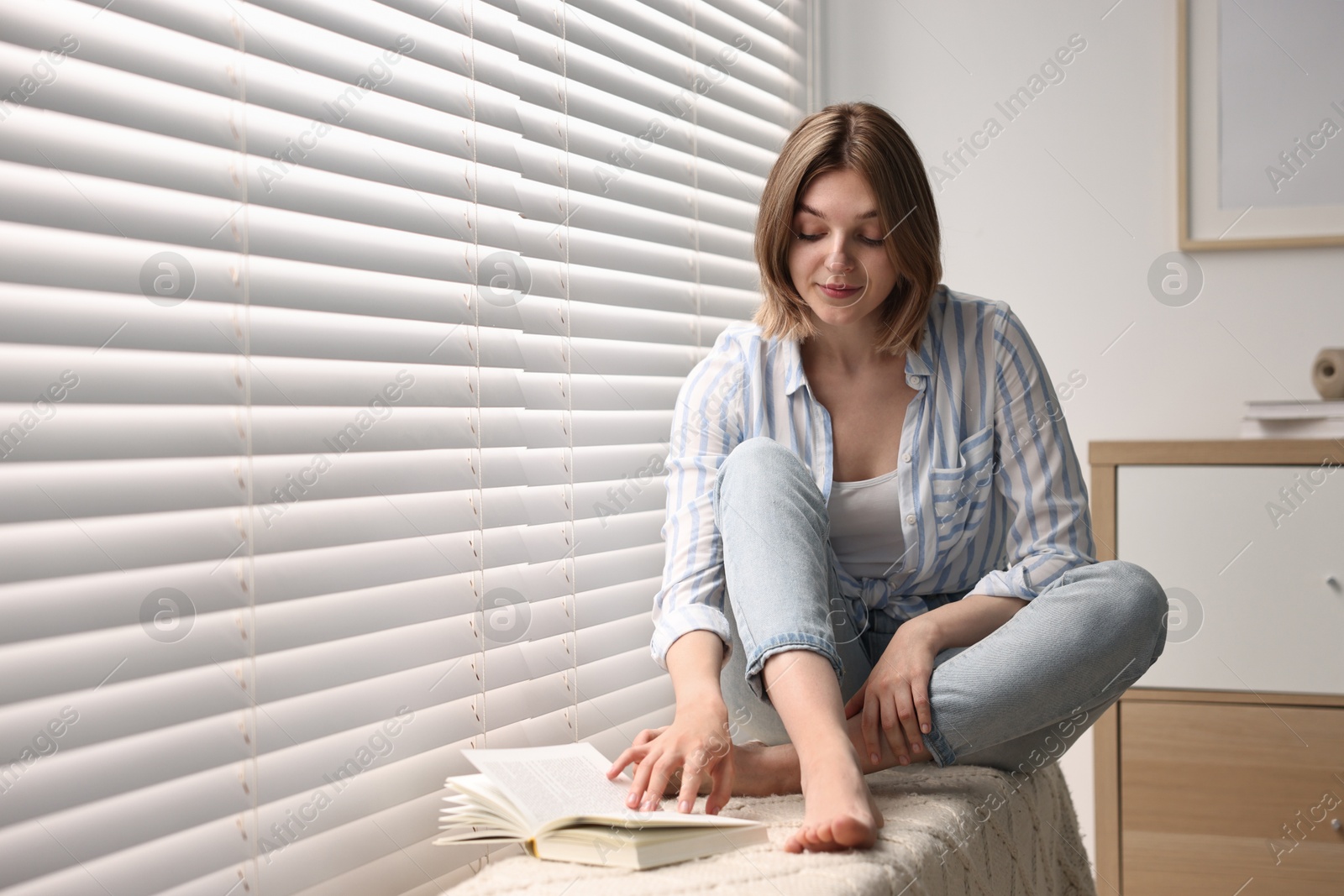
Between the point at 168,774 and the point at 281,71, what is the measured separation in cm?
55

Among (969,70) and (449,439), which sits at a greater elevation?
(969,70)

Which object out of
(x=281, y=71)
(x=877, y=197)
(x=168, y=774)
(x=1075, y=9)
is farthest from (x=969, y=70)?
(x=168, y=774)

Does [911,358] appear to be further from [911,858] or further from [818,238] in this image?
[911,858]

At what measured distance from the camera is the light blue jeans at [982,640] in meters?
0.92

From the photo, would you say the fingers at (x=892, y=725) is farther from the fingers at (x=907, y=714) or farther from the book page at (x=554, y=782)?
the book page at (x=554, y=782)

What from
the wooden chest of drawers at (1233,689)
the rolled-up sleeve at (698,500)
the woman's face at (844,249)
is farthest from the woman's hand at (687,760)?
the wooden chest of drawers at (1233,689)

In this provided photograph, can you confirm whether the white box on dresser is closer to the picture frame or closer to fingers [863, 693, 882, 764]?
the picture frame

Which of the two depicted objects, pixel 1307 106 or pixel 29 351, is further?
pixel 1307 106

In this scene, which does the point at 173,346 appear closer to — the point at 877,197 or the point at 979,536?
the point at 877,197

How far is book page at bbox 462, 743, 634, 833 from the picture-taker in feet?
2.69

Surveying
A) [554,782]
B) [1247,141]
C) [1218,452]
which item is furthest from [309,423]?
[1247,141]

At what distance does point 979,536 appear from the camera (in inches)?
46.3

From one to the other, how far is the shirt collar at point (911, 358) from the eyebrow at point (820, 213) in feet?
0.43

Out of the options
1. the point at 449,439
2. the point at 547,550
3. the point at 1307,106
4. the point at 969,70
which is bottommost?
the point at 547,550
